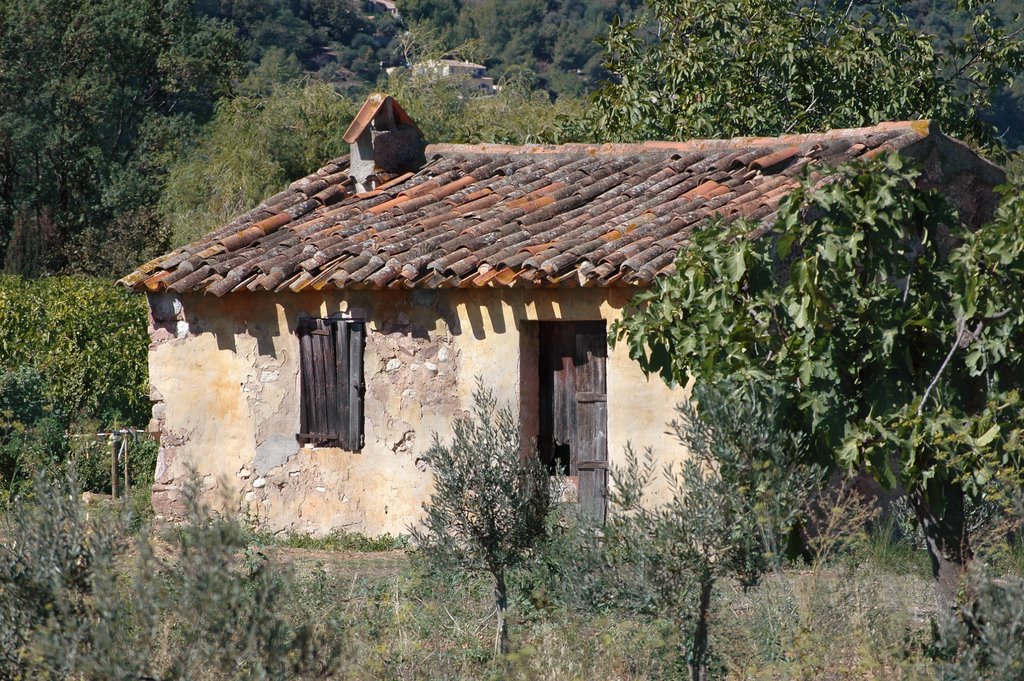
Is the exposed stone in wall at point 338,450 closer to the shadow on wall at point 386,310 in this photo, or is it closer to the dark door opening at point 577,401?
the shadow on wall at point 386,310

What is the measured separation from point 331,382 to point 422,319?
103cm

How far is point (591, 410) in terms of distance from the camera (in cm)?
993

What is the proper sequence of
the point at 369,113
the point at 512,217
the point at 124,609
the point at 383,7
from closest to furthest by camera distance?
the point at 124,609 < the point at 512,217 < the point at 369,113 < the point at 383,7

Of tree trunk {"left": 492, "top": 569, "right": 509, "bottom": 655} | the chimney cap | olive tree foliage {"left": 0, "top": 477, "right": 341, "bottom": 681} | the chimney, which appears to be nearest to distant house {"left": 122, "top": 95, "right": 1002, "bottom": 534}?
the chimney

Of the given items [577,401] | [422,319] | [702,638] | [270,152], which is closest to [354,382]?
[422,319]

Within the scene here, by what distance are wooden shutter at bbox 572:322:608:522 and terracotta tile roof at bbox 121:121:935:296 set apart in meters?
0.79

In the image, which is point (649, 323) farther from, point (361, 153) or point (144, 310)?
point (144, 310)

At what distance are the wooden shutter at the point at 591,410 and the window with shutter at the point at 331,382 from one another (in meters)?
1.80

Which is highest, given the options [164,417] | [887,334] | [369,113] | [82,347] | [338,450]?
[369,113]

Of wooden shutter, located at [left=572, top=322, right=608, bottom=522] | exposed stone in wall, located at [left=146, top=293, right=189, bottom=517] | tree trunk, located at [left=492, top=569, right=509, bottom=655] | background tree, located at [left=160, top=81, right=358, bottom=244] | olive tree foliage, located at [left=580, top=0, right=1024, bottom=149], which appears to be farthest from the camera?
background tree, located at [left=160, top=81, right=358, bottom=244]

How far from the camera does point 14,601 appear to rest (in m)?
4.64

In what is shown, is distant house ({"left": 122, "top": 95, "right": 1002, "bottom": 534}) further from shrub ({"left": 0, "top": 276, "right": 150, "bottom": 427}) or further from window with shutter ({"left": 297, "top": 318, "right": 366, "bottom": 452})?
shrub ({"left": 0, "top": 276, "right": 150, "bottom": 427})

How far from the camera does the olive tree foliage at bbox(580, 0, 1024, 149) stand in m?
15.0

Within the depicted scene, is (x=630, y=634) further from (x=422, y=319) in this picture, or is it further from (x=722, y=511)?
(x=422, y=319)
